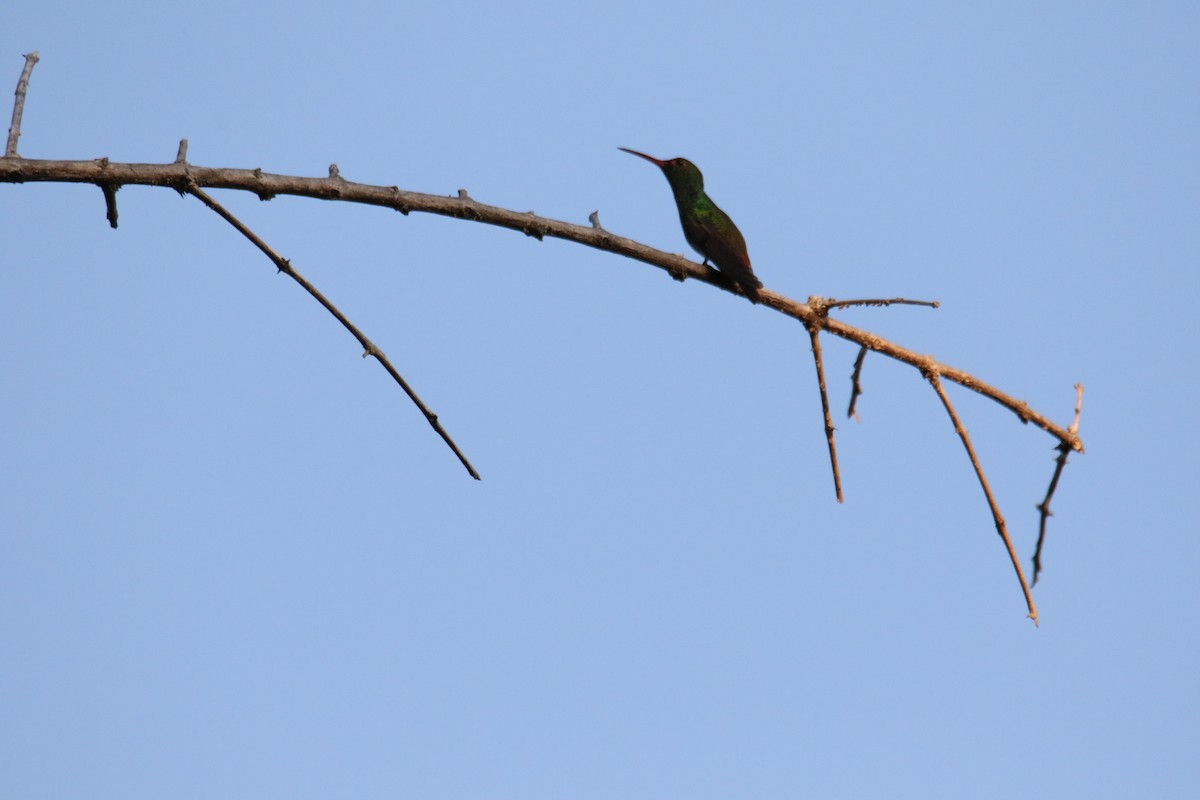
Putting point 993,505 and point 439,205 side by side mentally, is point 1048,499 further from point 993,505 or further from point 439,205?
point 439,205

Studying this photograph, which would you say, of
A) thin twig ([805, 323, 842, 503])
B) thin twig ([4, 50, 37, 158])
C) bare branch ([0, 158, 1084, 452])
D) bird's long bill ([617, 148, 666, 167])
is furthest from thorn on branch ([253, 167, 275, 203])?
bird's long bill ([617, 148, 666, 167])

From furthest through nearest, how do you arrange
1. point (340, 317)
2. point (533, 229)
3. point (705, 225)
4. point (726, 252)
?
point (705, 225), point (726, 252), point (533, 229), point (340, 317)

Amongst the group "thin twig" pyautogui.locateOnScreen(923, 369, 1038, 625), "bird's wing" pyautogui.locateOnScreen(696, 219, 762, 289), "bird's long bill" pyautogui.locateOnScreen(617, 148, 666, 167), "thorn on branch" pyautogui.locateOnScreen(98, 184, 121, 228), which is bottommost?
"thin twig" pyautogui.locateOnScreen(923, 369, 1038, 625)

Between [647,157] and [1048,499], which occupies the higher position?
[647,157]

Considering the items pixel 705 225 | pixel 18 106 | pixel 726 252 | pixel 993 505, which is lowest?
pixel 993 505

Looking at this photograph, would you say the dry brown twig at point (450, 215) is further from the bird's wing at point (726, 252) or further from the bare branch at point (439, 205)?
the bird's wing at point (726, 252)

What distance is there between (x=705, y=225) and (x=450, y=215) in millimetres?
4824

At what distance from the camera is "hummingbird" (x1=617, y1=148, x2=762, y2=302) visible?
7.46 m

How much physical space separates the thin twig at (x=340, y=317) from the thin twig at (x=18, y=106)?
0.70 m

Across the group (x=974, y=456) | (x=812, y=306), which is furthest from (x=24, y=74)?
(x=974, y=456)

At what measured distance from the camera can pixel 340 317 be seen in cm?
370

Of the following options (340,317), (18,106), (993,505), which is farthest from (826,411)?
(18,106)

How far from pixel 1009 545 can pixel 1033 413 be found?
2.70ft

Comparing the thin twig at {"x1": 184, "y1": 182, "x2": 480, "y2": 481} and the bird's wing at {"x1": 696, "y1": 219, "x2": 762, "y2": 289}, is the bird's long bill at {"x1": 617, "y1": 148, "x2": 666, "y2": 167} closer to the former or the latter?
the bird's wing at {"x1": 696, "y1": 219, "x2": 762, "y2": 289}
